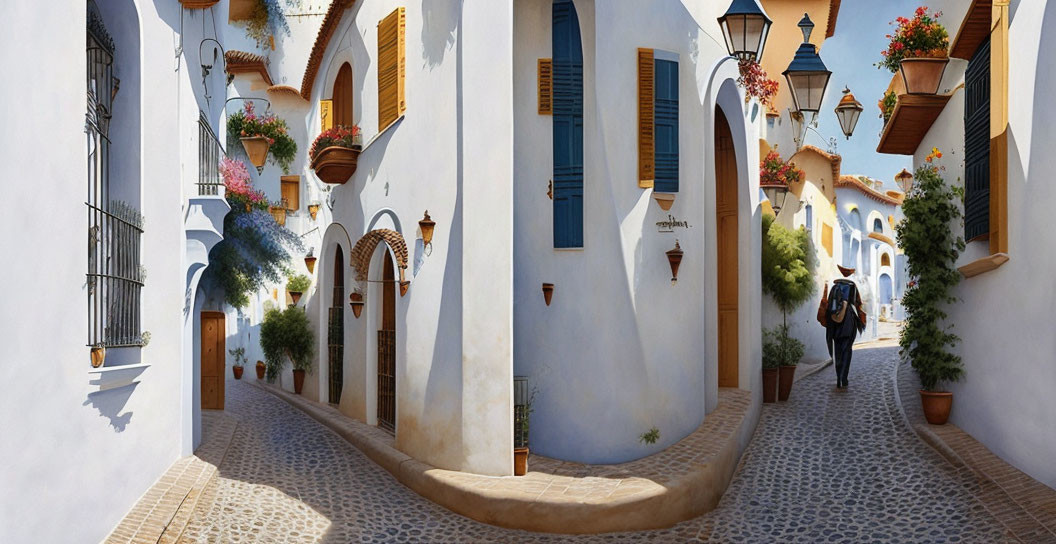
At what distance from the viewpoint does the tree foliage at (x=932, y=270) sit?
36.9ft

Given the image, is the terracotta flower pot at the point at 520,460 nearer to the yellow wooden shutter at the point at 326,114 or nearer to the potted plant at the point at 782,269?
the potted plant at the point at 782,269

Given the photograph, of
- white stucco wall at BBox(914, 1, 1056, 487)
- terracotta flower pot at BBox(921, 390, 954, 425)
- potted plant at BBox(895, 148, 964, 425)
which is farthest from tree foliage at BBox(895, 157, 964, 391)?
white stucco wall at BBox(914, 1, 1056, 487)

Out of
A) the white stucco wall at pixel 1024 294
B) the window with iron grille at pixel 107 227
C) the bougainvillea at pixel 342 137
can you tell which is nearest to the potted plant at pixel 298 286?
the bougainvillea at pixel 342 137

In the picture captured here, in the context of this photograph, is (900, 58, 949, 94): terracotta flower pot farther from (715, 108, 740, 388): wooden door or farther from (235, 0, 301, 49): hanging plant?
(235, 0, 301, 49): hanging plant

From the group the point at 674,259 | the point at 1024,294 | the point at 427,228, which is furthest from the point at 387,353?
the point at 1024,294

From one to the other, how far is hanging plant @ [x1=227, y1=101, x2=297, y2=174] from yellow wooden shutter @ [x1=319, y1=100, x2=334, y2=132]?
2.30 m

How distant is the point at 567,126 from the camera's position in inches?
450

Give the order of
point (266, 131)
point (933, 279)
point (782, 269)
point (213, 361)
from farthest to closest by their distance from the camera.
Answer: point (266, 131) → point (782, 269) → point (213, 361) → point (933, 279)

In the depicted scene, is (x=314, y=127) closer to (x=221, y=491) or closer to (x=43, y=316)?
(x=221, y=491)

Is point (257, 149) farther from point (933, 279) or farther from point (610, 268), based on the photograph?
point (933, 279)

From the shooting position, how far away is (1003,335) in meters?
9.43

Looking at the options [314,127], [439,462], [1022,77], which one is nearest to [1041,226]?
[1022,77]

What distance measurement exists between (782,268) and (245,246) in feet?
37.2

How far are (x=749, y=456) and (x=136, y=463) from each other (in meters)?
7.52
